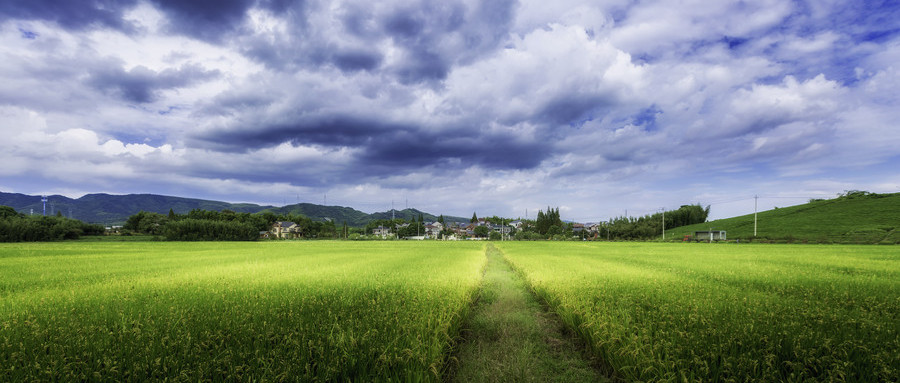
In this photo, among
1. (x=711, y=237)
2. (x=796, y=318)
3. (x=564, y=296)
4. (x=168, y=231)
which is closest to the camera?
(x=796, y=318)

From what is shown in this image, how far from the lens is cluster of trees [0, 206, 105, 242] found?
237ft

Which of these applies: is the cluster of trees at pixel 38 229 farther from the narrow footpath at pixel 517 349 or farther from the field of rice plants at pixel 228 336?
the narrow footpath at pixel 517 349

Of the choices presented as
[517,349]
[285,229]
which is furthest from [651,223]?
[285,229]

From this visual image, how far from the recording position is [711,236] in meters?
71.1

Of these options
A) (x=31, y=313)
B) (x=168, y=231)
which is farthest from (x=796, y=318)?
(x=168, y=231)

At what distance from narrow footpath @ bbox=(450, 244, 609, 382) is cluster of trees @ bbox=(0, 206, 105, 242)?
112m

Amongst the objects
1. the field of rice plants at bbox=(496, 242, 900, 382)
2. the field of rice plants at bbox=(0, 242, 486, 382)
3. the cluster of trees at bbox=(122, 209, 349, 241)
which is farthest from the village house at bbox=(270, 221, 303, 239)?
the field of rice plants at bbox=(496, 242, 900, 382)

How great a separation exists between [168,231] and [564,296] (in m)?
105

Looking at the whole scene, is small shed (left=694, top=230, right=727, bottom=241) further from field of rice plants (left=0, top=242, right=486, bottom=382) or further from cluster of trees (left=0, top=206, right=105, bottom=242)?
cluster of trees (left=0, top=206, right=105, bottom=242)

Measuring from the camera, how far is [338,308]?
6672 millimetres

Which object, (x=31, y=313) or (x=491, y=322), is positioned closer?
(x=31, y=313)

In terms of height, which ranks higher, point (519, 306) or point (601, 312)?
point (601, 312)

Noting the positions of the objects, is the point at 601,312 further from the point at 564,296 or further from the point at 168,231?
the point at 168,231

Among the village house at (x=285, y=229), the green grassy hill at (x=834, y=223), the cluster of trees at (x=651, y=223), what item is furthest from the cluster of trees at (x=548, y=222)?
the village house at (x=285, y=229)
